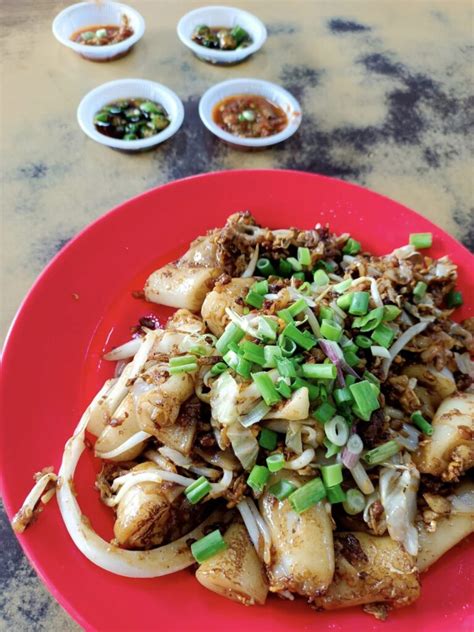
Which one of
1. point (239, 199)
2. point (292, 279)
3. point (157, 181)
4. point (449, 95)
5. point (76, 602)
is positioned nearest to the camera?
point (76, 602)

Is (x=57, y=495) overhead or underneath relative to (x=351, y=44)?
underneath

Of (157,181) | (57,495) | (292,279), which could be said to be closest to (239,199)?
(292,279)

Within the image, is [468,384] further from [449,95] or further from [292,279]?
[449,95]

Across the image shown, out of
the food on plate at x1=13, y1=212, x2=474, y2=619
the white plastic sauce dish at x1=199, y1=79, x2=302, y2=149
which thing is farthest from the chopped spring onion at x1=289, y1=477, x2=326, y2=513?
the white plastic sauce dish at x1=199, y1=79, x2=302, y2=149

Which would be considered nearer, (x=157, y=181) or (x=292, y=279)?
(x=292, y=279)

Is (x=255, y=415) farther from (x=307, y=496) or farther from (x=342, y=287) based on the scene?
(x=342, y=287)

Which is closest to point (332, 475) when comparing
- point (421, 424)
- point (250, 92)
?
point (421, 424)

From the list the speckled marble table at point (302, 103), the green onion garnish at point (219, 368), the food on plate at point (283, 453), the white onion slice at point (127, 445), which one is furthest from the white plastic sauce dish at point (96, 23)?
the white onion slice at point (127, 445)
